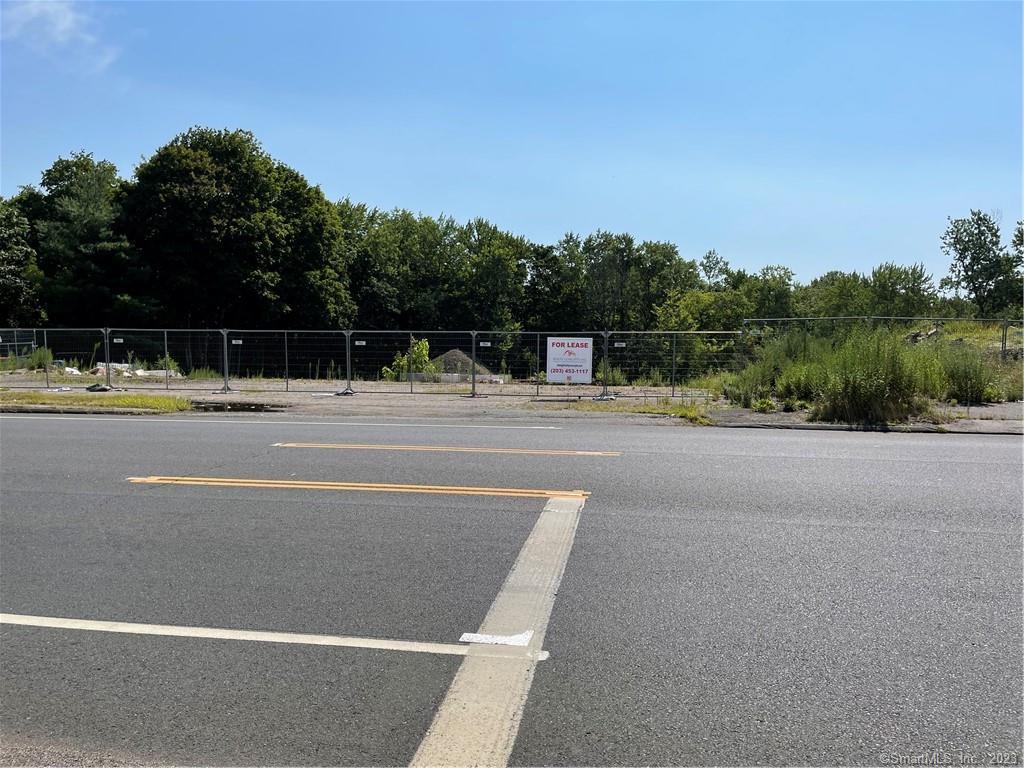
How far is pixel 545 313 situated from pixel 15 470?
66.1m

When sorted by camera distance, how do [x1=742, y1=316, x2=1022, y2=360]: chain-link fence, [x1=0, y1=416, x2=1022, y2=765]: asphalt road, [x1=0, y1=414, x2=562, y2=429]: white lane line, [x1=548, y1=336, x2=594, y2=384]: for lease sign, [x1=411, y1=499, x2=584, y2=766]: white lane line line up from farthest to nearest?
1. [x1=548, y1=336, x2=594, y2=384]: for lease sign
2. [x1=742, y1=316, x2=1022, y2=360]: chain-link fence
3. [x1=0, y1=414, x2=562, y2=429]: white lane line
4. [x1=0, y1=416, x2=1022, y2=765]: asphalt road
5. [x1=411, y1=499, x2=584, y2=766]: white lane line

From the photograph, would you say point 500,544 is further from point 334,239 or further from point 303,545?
point 334,239

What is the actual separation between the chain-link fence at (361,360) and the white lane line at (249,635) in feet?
51.6

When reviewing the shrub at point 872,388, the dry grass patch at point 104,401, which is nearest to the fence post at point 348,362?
the dry grass patch at point 104,401

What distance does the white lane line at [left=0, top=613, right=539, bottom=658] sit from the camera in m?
4.19

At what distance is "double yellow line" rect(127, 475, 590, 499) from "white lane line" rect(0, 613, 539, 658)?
3.61m

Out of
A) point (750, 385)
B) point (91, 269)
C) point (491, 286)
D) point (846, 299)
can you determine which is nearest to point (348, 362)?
point (750, 385)

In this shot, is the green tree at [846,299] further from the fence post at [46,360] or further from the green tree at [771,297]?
the fence post at [46,360]

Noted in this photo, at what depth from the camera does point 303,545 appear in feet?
20.1

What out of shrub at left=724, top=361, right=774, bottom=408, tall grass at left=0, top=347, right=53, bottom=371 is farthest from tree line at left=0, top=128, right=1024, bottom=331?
shrub at left=724, top=361, right=774, bottom=408

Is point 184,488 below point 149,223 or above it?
below

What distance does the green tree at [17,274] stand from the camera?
47469 mm

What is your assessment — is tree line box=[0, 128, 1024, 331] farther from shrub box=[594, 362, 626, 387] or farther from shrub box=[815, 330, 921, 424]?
shrub box=[815, 330, 921, 424]

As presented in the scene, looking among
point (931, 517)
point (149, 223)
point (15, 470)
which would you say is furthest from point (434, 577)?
point (149, 223)
